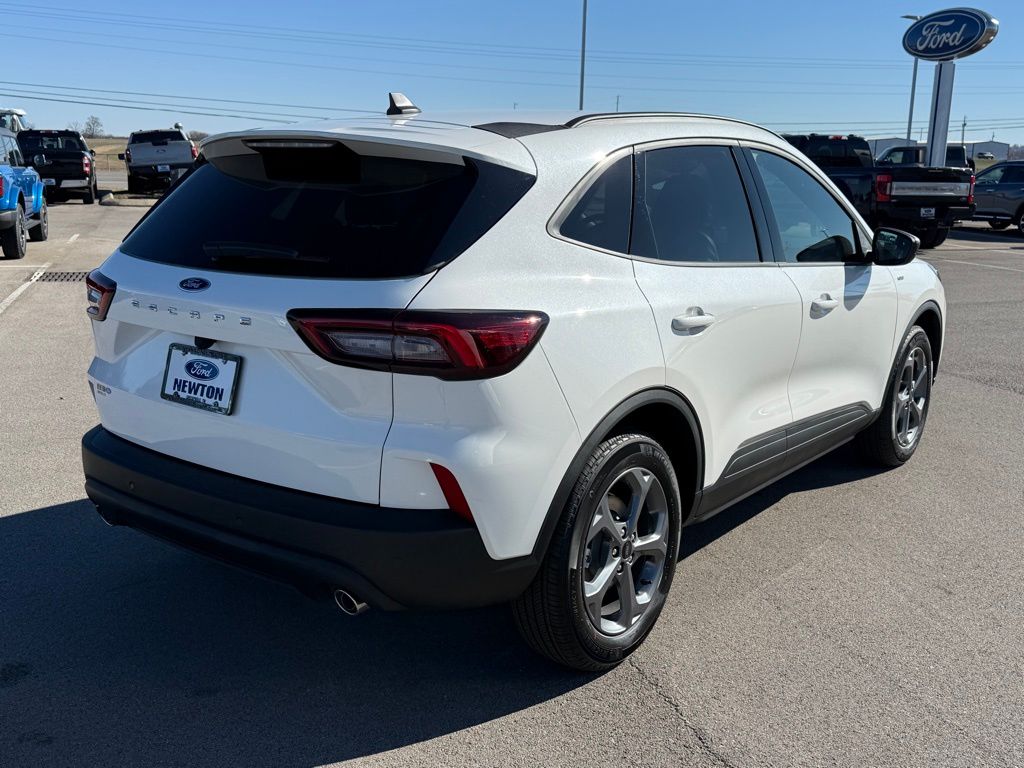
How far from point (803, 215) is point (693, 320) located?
1306mm

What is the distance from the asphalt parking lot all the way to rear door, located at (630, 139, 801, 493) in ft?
2.01

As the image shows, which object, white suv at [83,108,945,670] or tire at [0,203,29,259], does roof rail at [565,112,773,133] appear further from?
tire at [0,203,29,259]

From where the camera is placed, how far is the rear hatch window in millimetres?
2705

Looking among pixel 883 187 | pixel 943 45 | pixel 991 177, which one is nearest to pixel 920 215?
pixel 883 187

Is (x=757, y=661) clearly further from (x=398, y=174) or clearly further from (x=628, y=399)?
(x=398, y=174)

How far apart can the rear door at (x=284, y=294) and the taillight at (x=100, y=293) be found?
0.13 feet

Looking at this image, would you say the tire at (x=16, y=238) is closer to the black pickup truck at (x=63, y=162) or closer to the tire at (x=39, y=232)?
the tire at (x=39, y=232)

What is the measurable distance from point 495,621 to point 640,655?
0.55 metres

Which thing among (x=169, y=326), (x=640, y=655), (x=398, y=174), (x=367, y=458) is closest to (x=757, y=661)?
(x=640, y=655)

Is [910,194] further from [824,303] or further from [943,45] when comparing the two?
[824,303]

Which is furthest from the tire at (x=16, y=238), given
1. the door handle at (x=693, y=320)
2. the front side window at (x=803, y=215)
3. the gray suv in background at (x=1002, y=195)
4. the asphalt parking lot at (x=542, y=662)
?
the gray suv in background at (x=1002, y=195)

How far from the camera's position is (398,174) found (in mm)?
2830

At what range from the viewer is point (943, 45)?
26359 millimetres

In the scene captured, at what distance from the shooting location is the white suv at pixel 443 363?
103 inches
